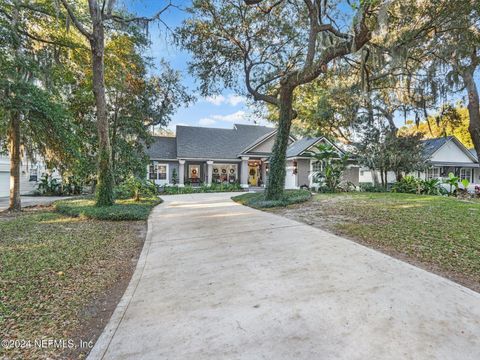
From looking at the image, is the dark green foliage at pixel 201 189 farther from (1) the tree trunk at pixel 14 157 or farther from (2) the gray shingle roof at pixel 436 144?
(2) the gray shingle roof at pixel 436 144

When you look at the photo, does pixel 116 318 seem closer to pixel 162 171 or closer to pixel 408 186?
pixel 408 186

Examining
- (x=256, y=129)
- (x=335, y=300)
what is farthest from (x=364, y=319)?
(x=256, y=129)

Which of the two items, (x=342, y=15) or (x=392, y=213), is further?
(x=342, y=15)

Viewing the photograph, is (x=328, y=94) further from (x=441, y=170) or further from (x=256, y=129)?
(x=441, y=170)

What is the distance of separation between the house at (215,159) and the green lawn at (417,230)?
39.8 feet

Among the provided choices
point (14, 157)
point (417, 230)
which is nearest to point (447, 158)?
point (417, 230)

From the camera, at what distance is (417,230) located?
5.93 metres

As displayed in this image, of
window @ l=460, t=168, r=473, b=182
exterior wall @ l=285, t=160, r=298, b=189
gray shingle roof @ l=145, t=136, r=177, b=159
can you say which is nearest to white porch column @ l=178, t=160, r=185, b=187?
gray shingle roof @ l=145, t=136, r=177, b=159

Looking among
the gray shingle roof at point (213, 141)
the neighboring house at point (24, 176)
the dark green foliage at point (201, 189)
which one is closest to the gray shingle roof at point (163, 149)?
the gray shingle roof at point (213, 141)

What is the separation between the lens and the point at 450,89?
10.8 metres

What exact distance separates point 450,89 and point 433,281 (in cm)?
1074

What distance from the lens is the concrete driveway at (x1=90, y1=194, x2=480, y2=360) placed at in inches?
87.4

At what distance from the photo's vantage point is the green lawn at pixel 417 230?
414cm

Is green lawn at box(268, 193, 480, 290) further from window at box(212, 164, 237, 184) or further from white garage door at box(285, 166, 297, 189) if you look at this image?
window at box(212, 164, 237, 184)
